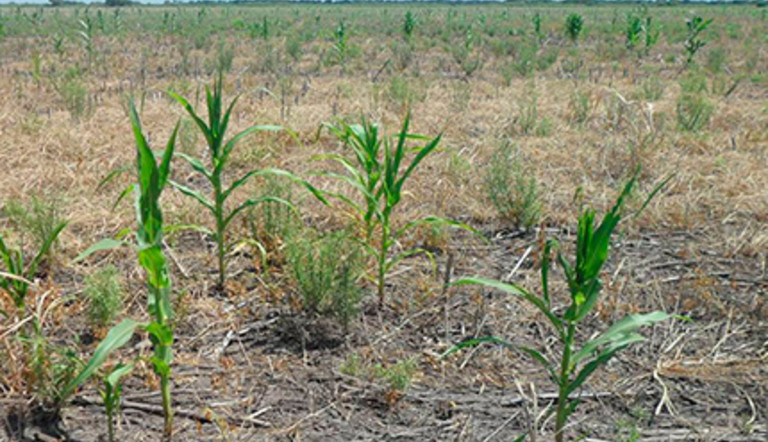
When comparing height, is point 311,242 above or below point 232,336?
above

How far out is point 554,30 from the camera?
20094 millimetres

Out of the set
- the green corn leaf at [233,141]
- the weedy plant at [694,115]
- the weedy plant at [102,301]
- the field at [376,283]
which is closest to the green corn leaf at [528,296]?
the field at [376,283]

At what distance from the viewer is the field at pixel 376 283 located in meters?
2.06

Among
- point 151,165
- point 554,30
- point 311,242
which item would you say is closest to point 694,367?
point 311,242

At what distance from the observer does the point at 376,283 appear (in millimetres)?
2877

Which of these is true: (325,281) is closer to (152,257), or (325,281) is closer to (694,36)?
(152,257)

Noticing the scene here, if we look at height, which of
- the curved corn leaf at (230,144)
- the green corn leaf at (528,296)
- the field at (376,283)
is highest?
the curved corn leaf at (230,144)

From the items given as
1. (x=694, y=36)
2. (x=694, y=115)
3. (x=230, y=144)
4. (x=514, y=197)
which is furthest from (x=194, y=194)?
(x=694, y=36)

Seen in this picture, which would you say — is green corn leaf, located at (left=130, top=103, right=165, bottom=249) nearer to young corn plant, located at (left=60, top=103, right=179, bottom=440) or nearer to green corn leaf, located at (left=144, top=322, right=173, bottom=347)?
young corn plant, located at (left=60, top=103, right=179, bottom=440)

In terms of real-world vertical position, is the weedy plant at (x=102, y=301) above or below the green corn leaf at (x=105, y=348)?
below

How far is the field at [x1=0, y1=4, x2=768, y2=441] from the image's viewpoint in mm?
2064

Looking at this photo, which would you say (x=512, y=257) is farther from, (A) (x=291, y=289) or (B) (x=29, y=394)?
(B) (x=29, y=394)

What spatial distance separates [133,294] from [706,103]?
5.37 metres

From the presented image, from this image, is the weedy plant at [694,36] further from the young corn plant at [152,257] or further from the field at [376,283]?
the young corn plant at [152,257]
